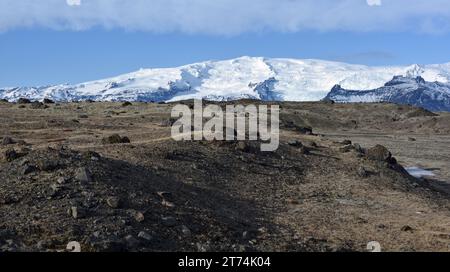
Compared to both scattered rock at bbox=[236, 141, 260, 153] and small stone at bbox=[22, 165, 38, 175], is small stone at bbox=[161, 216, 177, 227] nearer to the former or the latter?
small stone at bbox=[22, 165, 38, 175]

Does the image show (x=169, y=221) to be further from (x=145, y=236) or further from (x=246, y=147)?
(x=246, y=147)

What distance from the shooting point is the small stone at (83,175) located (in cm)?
1886

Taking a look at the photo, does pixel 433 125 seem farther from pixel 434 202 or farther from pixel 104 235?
pixel 104 235

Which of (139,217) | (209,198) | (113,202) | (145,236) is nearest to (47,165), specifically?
(113,202)

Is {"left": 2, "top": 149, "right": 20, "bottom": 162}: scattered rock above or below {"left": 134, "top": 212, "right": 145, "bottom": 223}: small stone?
above

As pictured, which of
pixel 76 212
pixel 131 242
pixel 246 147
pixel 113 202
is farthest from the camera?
pixel 246 147

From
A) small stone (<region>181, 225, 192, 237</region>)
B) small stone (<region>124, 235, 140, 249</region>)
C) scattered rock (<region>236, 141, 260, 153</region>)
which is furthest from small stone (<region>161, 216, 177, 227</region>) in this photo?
scattered rock (<region>236, 141, 260, 153</region>)

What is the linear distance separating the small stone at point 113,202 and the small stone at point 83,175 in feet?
6.08

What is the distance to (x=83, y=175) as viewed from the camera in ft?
62.4

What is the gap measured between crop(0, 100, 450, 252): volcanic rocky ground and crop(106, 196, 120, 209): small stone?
3cm

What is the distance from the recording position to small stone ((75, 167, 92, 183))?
1886 centimetres

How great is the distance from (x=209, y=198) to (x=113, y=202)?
15.5 feet
